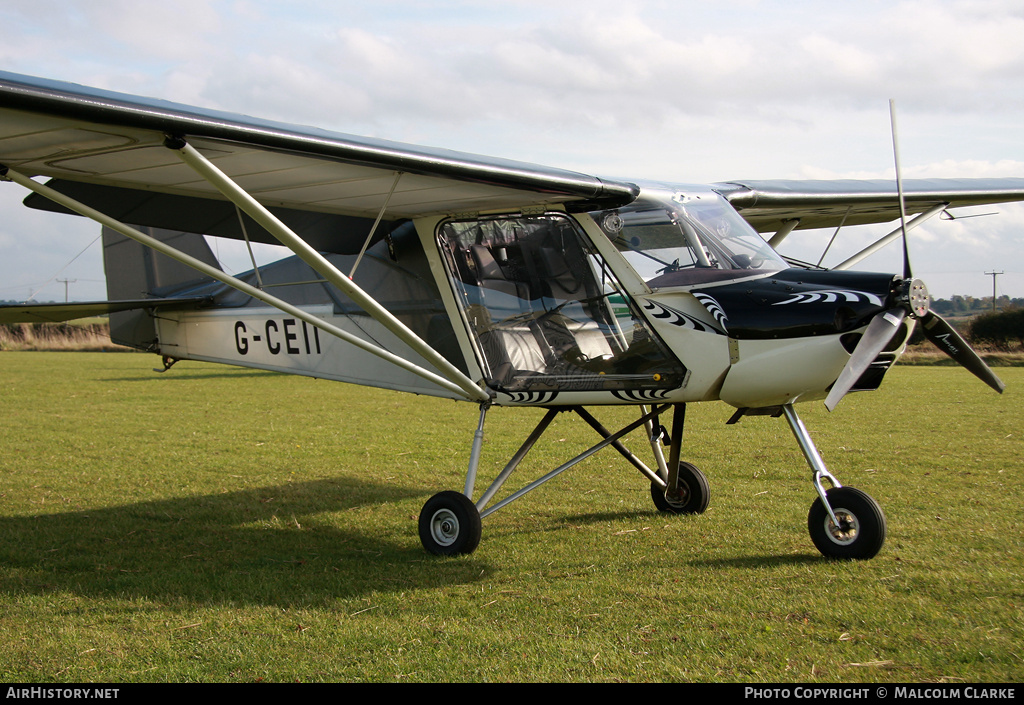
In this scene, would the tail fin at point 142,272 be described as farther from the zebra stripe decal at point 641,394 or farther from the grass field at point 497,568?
the zebra stripe decal at point 641,394

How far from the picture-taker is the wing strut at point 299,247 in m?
4.36

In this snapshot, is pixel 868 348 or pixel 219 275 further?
pixel 219 275

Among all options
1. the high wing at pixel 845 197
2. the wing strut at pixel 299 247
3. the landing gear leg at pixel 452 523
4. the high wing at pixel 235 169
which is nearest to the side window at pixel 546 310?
the high wing at pixel 235 169

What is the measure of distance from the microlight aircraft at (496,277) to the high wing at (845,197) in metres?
0.08

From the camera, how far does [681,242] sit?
551cm

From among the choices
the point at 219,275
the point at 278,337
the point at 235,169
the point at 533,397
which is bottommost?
the point at 533,397

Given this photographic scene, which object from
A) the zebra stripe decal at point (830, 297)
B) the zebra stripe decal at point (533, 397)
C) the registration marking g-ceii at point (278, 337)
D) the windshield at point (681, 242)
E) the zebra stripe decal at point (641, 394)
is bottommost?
the zebra stripe decal at point (533, 397)

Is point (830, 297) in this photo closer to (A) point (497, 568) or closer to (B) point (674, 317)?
(B) point (674, 317)

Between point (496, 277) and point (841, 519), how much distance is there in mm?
2911

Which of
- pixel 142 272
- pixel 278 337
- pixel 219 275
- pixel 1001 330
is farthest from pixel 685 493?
pixel 1001 330

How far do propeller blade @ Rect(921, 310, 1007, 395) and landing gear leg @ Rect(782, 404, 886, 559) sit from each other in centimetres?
99

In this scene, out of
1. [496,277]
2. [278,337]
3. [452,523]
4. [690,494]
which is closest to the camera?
[452,523]

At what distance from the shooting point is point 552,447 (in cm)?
1070

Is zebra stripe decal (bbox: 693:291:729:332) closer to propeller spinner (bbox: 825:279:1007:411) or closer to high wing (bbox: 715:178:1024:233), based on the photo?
propeller spinner (bbox: 825:279:1007:411)
